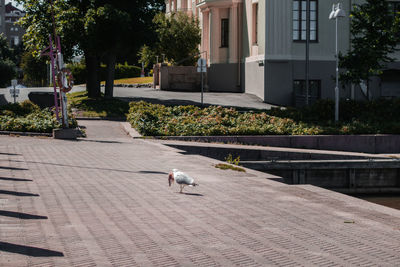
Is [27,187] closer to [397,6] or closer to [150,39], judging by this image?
[150,39]

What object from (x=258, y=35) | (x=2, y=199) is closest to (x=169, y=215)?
(x=2, y=199)

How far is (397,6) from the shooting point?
37250 mm

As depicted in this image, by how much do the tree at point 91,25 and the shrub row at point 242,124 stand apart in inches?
355

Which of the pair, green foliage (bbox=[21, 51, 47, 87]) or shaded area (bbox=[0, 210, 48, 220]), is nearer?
shaded area (bbox=[0, 210, 48, 220])

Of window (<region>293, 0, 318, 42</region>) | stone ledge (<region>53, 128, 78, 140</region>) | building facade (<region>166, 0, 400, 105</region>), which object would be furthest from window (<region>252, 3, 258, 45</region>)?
stone ledge (<region>53, 128, 78, 140</region>)

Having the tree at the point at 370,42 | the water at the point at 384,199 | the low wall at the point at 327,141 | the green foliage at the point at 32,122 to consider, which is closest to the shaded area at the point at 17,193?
the water at the point at 384,199

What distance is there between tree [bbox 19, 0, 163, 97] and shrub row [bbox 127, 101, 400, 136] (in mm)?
9015

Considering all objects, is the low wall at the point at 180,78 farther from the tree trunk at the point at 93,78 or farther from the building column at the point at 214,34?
the tree trunk at the point at 93,78

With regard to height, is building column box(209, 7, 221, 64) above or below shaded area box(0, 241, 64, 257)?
above

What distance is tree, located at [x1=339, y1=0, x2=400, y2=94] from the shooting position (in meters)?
27.5


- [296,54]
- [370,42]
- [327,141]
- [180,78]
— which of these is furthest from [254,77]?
[327,141]

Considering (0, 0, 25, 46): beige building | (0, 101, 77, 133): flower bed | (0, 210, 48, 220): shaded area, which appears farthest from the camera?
(0, 0, 25, 46): beige building

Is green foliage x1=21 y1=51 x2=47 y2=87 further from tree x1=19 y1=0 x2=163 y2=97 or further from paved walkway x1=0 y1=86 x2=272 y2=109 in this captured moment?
tree x1=19 y1=0 x2=163 y2=97

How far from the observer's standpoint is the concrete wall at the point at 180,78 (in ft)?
144
